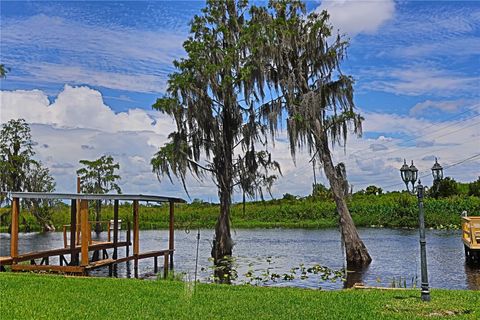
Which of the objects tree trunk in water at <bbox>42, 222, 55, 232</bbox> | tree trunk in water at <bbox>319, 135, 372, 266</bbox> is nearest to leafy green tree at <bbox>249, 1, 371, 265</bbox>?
tree trunk in water at <bbox>319, 135, 372, 266</bbox>

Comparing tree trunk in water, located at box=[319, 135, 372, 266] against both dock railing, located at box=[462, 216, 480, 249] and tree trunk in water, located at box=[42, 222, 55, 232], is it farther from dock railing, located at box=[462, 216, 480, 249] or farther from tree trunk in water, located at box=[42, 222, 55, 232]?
tree trunk in water, located at box=[42, 222, 55, 232]

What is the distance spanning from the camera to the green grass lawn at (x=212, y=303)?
827 cm

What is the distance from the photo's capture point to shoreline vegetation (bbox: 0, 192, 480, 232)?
3938 cm

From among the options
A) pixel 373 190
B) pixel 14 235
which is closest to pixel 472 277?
pixel 14 235

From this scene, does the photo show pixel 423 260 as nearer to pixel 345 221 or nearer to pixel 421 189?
pixel 421 189

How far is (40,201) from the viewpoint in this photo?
4319cm

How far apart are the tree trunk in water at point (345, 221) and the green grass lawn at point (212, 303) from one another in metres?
8.87

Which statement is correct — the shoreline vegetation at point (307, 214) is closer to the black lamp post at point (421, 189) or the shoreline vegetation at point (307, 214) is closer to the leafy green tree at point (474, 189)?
the leafy green tree at point (474, 189)

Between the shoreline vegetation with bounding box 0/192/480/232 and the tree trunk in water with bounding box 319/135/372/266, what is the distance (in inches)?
754

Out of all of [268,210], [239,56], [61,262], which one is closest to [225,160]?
[239,56]

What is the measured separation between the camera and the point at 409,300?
9375 mm

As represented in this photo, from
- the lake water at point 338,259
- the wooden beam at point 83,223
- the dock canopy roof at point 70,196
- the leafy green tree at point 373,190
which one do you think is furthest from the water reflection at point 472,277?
the leafy green tree at point 373,190

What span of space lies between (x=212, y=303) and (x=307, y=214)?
36993 mm

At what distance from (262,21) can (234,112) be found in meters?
3.44
